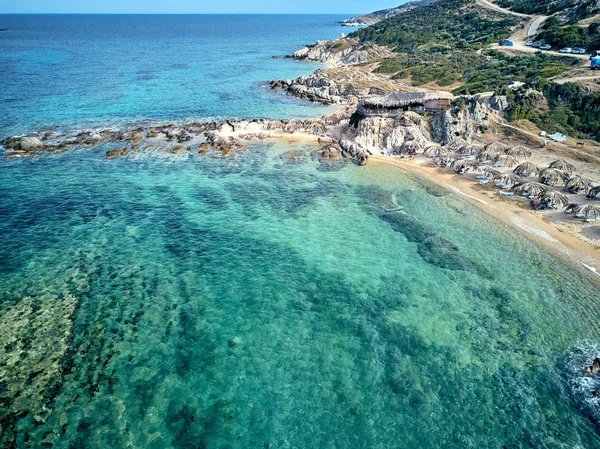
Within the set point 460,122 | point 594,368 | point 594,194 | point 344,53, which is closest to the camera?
point 594,368

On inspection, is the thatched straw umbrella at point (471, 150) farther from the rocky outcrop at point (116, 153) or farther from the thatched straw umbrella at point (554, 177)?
the rocky outcrop at point (116, 153)

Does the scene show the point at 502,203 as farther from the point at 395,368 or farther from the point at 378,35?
the point at 378,35

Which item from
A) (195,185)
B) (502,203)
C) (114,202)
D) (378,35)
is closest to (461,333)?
(502,203)

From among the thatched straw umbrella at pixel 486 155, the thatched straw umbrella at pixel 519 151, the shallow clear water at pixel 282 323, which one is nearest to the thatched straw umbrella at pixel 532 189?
the shallow clear water at pixel 282 323

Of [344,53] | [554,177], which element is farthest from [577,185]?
[344,53]

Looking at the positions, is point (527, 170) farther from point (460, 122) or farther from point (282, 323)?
point (282, 323)

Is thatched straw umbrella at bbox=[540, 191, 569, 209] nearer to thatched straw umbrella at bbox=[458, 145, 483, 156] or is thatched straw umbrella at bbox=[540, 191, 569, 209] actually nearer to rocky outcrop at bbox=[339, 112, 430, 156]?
thatched straw umbrella at bbox=[458, 145, 483, 156]
